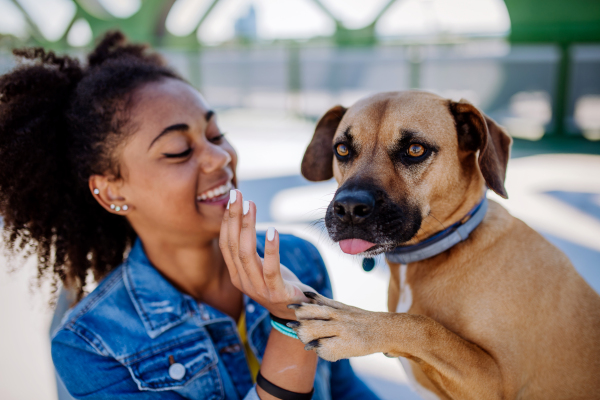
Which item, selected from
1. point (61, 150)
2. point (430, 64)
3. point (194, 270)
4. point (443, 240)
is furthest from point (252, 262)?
point (430, 64)

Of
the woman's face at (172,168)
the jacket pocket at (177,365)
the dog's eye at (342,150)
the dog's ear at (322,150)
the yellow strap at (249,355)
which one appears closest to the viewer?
the jacket pocket at (177,365)

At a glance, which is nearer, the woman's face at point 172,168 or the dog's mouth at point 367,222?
the dog's mouth at point 367,222

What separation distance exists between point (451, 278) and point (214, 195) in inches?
35.9

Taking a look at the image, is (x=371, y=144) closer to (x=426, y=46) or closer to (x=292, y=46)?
(x=426, y=46)

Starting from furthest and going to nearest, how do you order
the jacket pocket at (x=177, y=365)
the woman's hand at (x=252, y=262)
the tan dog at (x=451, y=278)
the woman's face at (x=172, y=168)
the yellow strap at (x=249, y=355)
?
the yellow strap at (x=249, y=355)
the woman's face at (x=172, y=168)
the jacket pocket at (x=177, y=365)
the tan dog at (x=451, y=278)
the woman's hand at (x=252, y=262)

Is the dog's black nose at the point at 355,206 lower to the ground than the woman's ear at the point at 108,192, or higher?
lower

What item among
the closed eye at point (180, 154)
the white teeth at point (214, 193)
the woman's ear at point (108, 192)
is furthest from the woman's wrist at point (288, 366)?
the woman's ear at point (108, 192)

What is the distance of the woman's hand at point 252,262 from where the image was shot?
1176mm

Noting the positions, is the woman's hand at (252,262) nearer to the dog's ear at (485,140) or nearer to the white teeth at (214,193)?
the white teeth at (214,193)

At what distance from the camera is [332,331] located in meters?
1.21

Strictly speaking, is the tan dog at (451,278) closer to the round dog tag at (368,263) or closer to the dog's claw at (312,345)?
the dog's claw at (312,345)

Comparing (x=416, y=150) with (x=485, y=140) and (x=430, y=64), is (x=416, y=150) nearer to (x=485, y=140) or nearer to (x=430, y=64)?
(x=485, y=140)

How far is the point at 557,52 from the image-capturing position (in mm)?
7961

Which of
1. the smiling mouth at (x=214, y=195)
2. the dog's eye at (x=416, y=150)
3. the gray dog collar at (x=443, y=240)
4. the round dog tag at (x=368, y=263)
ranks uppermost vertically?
the dog's eye at (x=416, y=150)
